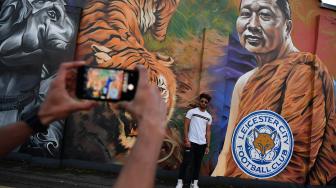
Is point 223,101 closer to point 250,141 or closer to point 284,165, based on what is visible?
point 250,141

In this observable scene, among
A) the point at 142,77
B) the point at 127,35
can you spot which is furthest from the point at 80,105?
the point at 127,35

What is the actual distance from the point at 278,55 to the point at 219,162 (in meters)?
2.66

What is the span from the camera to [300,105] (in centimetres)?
862

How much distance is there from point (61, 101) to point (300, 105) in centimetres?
803

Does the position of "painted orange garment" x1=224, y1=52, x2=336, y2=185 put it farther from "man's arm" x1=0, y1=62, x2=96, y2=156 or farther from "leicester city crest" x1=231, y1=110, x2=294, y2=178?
"man's arm" x1=0, y1=62, x2=96, y2=156

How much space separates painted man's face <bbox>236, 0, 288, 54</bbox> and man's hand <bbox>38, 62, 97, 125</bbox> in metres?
7.60

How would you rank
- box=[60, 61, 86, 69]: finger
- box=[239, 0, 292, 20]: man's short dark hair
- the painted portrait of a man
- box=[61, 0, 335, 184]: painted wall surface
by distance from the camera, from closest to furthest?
box=[60, 61, 86, 69]: finger < box=[61, 0, 335, 184]: painted wall surface < the painted portrait of a man < box=[239, 0, 292, 20]: man's short dark hair

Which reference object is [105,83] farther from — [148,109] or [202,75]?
[202,75]

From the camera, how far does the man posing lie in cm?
720

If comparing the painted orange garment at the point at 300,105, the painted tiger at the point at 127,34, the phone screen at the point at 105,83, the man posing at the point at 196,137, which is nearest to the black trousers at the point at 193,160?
the man posing at the point at 196,137

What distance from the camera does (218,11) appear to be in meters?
8.71

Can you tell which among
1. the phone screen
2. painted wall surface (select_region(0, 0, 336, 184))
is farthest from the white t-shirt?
the phone screen

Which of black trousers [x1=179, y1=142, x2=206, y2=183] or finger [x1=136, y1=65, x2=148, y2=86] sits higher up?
finger [x1=136, y1=65, x2=148, y2=86]

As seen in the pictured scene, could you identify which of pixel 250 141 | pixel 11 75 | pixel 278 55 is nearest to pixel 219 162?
pixel 250 141
